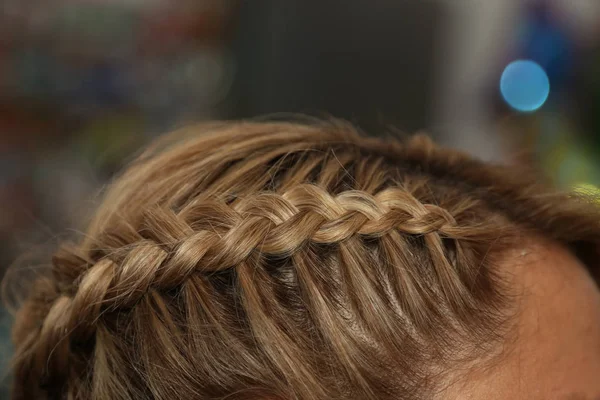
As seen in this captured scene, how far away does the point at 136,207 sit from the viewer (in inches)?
26.5

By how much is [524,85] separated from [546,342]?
104cm

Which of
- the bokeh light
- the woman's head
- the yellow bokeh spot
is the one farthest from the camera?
the bokeh light

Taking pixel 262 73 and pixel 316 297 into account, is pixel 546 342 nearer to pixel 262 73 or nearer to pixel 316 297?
pixel 316 297

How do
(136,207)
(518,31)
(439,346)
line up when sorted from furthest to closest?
(518,31), (136,207), (439,346)

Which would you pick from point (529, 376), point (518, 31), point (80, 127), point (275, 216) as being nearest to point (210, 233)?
point (275, 216)

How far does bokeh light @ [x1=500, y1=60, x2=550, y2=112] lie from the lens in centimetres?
141

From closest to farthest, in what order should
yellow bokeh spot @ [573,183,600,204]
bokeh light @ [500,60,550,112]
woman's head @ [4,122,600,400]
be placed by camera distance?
1. woman's head @ [4,122,600,400]
2. yellow bokeh spot @ [573,183,600,204]
3. bokeh light @ [500,60,550,112]

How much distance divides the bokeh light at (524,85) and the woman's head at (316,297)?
863 mm

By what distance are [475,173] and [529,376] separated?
277mm

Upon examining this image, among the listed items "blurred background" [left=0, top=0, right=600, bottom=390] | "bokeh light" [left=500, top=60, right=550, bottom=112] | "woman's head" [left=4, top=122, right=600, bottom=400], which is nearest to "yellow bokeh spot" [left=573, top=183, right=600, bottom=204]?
"woman's head" [left=4, top=122, right=600, bottom=400]

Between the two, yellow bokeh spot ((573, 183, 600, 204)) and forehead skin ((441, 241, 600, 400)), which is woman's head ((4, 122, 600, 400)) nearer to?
forehead skin ((441, 241, 600, 400))

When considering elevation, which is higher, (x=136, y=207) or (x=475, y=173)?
(x=475, y=173)

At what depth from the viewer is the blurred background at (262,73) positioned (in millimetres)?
1428

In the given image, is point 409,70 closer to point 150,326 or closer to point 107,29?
point 107,29
